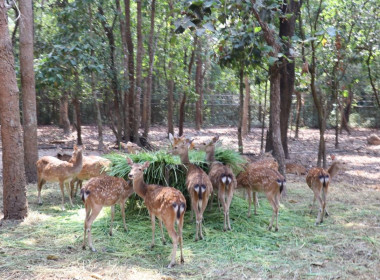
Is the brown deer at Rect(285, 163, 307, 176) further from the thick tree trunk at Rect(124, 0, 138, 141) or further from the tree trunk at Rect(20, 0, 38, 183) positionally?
the tree trunk at Rect(20, 0, 38, 183)

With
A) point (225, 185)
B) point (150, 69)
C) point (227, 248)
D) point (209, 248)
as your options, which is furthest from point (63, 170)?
point (150, 69)

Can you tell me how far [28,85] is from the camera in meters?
8.52

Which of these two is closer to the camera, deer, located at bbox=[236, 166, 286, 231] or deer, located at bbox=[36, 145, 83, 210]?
deer, located at bbox=[236, 166, 286, 231]

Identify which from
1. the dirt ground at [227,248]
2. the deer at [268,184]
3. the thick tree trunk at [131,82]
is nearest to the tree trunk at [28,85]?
the dirt ground at [227,248]

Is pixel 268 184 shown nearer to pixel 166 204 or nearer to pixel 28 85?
pixel 166 204

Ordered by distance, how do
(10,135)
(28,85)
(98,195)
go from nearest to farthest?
(98,195) < (10,135) < (28,85)

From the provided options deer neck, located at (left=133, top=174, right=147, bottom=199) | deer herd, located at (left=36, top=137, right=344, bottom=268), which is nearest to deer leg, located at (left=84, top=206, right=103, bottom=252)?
deer herd, located at (left=36, top=137, right=344, bottom=268)

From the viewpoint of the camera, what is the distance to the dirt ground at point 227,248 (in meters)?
4.62

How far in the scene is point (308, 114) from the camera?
25.0 metres

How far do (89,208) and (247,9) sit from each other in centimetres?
386

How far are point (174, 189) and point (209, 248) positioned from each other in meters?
0.89

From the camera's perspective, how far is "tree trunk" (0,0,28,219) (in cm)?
600

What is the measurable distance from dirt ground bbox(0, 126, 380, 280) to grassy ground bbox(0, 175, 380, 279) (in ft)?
0.04

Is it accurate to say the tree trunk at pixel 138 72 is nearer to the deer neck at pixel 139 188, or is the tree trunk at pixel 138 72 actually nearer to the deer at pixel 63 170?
the deer at pixel 63 170
